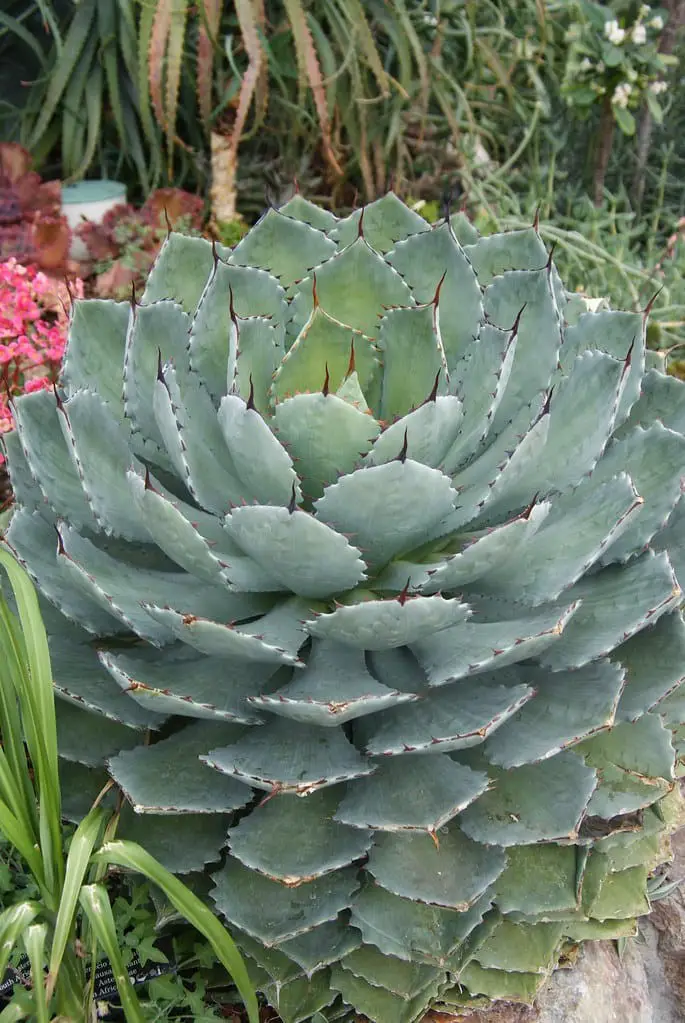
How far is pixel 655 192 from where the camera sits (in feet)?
11.0

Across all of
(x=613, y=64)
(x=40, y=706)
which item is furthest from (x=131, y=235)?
(x=40, y=706)

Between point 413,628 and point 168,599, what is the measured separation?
0.26 meters

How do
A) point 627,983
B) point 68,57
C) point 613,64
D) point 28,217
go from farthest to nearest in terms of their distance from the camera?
point 613,64 < point 68,57 < point 28,217 < point 627,983

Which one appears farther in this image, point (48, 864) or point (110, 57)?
point (110, 57)

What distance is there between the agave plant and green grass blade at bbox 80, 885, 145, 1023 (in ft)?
0.25

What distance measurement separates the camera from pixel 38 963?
674 mm

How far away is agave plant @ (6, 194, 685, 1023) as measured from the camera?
75 centimetres

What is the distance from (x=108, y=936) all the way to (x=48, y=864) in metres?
0.11

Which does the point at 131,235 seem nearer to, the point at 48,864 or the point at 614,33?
the point at 614,33

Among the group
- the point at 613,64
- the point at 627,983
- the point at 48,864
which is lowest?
the point at 627,983

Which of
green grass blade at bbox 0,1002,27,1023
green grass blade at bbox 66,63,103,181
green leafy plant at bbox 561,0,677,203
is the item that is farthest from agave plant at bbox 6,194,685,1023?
green leafy plant at bbox 561,0,677,203

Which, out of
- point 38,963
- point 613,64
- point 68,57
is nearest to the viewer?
point 38,963

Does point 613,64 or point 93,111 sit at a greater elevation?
point 613,64

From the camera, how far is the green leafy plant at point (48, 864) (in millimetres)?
684
